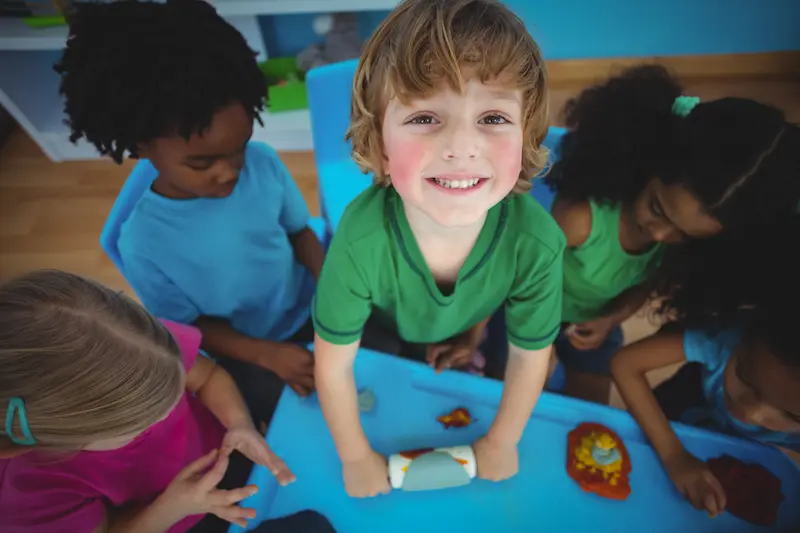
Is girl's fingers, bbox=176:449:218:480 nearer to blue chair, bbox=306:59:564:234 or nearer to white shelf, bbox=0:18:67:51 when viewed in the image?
blue chair, bbox=306:59:564:234

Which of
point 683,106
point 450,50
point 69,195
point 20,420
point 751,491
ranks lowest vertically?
point 69,195

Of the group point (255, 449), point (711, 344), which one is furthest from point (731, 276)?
point (255, 449)

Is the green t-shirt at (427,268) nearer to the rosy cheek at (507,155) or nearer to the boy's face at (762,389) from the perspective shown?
the rosy cheek at (507,155)

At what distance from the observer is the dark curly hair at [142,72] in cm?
68

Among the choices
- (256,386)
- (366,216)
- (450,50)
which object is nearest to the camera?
(450,50)

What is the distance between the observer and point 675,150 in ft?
2.39

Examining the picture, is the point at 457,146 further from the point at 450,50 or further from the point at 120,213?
the point at 120,213

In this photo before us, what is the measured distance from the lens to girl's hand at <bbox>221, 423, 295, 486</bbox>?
63 centimetres

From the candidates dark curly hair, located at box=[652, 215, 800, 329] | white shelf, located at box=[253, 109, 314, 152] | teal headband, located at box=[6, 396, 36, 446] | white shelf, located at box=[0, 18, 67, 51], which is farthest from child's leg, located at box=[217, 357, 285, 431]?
white shelf, located at box=[0, 18, 67, 51]

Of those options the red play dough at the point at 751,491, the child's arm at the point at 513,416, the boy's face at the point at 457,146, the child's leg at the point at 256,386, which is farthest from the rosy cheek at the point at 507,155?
the child's leg at the point at 256,386

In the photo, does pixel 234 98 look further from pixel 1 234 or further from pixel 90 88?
pixel 1 234

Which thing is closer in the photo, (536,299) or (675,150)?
(536,299)

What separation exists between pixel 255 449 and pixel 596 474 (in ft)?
1.33

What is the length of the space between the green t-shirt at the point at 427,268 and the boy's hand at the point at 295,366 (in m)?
0.14
